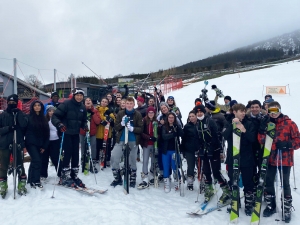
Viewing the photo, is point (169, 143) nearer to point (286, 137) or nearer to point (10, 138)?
Answer: point (286, 137)

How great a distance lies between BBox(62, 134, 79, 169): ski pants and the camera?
5.34 meters

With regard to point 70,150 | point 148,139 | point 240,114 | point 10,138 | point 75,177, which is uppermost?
point 240,114

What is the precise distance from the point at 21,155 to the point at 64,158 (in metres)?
0.83

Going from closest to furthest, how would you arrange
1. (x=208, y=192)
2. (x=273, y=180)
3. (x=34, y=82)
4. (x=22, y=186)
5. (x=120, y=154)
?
(x=273, y=180) → (x=22, y=186) → (x=208, y=192) → (x=120, y=154) → (x=34, y=82)

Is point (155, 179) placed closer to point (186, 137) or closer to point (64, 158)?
point (186, 137)

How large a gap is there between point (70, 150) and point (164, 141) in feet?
6.82

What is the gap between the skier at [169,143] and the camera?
219 inches

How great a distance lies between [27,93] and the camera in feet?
85.8

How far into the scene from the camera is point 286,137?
4.12 m

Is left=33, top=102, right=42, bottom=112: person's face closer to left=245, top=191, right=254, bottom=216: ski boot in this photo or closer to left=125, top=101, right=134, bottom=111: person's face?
left=125, top=101, right=134, bottom=111: person's face

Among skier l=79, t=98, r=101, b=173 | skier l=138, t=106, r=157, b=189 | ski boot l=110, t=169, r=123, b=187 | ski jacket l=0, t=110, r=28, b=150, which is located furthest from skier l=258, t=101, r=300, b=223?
ski jacket l=0, t=110, r=28, b=150

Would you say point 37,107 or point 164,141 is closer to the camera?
point 37,107

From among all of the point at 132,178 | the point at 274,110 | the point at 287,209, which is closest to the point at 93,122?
the point at 132,178

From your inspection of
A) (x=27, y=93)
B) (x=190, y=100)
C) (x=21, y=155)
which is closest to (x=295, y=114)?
(x=190, y=100)
